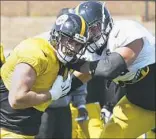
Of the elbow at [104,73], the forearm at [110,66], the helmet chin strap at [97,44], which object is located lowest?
the elbow at [104,73]

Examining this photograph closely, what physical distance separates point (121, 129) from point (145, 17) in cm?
932

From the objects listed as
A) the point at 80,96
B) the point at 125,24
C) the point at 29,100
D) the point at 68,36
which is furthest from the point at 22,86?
the point at 80,96

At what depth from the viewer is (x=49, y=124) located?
4.66m

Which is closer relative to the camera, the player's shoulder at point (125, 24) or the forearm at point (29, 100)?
the forearm at point (29, 100)

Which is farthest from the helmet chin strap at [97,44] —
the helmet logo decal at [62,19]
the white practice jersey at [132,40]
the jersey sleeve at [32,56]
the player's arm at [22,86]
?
the player's arm at [22,86]

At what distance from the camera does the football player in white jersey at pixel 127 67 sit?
12.4 feet

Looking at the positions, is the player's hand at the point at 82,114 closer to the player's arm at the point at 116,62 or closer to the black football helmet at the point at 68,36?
the player's arm at the point at 116,62

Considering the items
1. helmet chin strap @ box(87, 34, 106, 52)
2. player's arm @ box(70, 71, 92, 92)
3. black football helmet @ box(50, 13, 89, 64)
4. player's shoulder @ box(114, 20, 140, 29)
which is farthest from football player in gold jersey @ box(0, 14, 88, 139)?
player's shoulder @ box(114, 20, 140, 29)

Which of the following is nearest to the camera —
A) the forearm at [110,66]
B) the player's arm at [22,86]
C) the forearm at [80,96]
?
the player's arm at [22,86]

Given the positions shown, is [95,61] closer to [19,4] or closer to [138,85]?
[138,85]

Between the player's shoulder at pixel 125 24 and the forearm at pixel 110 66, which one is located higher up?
the player's shoulder at pixel 125 24

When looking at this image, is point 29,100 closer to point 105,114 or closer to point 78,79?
point 78,79

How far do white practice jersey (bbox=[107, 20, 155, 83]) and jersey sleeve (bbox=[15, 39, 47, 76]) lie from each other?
68 centimetres

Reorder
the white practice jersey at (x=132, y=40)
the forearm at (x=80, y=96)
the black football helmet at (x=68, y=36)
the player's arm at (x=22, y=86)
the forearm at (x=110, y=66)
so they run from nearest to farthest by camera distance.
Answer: the player's arm at (x=22, y=86) < the black football helmet at (x=68, y=36) < the forearm at (x=110, y=66) < the white practice jersey at (x=132, y=40) < the forearm at (x=80, y=96)
